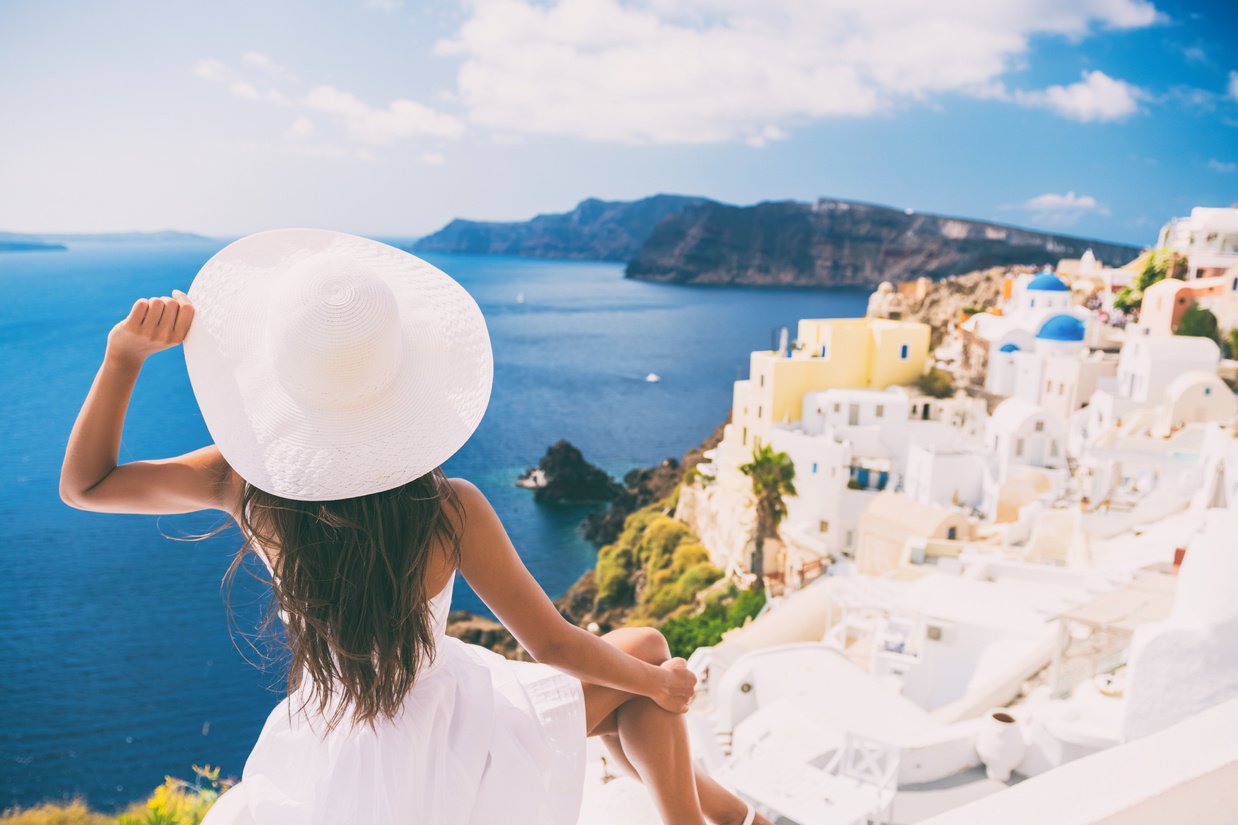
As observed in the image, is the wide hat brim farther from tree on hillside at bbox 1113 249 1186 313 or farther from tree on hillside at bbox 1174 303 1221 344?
tree on hillside at bbox 1113 249 1186 313

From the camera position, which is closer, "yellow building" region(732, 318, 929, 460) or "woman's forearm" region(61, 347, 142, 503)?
"woman's forearm" region(61, 347, 142, 503)

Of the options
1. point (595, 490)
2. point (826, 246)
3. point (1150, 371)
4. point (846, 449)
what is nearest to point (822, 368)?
point (846, 449)

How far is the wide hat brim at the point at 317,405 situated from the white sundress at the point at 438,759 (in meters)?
0.40

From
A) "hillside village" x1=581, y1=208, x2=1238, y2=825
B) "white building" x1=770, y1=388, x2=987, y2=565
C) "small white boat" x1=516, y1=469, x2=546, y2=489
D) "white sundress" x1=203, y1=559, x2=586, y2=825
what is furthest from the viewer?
"small white boat" x1=516, y1=469, x2=546, y2=489

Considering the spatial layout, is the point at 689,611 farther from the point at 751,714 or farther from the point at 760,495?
the point at 751,714

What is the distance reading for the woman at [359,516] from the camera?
1.47 m

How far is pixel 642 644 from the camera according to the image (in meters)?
2.02

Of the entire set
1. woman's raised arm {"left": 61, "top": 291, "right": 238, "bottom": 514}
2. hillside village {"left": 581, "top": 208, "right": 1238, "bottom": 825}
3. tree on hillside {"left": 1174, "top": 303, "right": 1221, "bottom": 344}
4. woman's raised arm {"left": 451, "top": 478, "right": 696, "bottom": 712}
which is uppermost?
woman's raised arm {"left": 61, "top": 291, "right": 238, "bottom": 514}

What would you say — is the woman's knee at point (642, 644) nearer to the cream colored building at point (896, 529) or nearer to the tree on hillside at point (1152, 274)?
the cream colored building at point (896, 529)

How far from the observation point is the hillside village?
13.5 feet

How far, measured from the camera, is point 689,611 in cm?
2219

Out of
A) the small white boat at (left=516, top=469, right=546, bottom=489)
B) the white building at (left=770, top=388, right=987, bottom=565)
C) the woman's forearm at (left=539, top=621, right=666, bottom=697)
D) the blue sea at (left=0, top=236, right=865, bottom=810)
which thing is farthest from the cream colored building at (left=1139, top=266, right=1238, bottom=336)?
the woman's forearm at (left=539, top=621, right=666, bottom=697)

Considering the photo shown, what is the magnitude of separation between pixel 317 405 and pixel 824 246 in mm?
132187

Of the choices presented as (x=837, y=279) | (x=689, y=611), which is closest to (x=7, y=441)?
(x=689, y=611)
